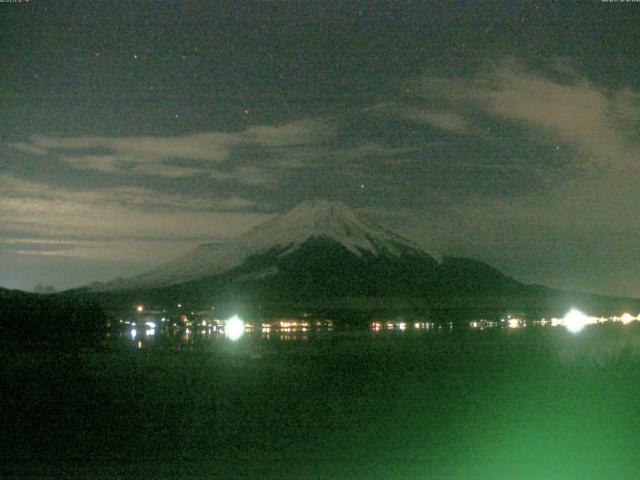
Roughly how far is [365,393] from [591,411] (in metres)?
5.29

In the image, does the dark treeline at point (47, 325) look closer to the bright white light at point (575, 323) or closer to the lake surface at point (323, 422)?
the lake surface at point (323, 422)

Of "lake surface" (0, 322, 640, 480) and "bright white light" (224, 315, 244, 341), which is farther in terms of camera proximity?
"bright white light" (224, 315, 244, 341)

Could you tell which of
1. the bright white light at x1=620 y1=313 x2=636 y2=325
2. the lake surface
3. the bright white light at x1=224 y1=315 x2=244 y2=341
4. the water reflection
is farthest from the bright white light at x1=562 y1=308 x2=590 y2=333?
the lake surface

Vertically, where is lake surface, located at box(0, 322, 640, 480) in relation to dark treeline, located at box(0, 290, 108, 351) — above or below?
below

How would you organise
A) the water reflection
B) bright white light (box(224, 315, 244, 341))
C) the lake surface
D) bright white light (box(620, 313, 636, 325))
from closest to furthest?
the lake surface < the water reflection < bright white light (box(224, 315, 244, 341)) < bright white light (box(620, 313, 636, 325))

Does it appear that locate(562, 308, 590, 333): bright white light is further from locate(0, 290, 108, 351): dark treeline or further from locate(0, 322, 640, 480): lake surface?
locate(0, 322, 640, 480): lake surface

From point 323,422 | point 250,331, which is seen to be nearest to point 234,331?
point 250,331

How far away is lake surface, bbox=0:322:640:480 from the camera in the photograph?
11.9m

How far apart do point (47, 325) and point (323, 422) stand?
1255 inches

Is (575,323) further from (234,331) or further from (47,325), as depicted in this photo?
(47,325)

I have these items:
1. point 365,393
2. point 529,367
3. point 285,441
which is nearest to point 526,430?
point 285,441

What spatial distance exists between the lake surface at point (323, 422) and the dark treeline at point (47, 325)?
1592cm

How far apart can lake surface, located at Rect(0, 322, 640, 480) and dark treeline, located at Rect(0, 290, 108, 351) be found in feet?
52.2

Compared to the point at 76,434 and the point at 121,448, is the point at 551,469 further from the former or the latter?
the point at 76,434
